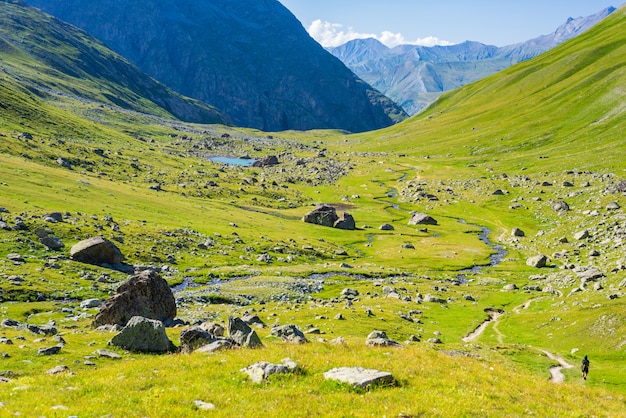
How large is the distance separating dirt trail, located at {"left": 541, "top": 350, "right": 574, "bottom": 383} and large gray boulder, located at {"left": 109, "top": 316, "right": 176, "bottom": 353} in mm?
30869

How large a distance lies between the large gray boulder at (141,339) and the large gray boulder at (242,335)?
4.44 m

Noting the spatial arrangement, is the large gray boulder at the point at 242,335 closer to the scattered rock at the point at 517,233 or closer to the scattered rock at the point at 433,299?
the scattered rock at the point at 433,299

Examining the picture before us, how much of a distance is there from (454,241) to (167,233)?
7429 cm

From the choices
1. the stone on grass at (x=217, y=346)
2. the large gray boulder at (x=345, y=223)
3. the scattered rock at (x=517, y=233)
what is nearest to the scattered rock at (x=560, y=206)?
the scattered rock at (x=517, y=233)

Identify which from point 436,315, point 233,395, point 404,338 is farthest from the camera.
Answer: point 436,315

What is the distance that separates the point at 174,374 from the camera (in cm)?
2248

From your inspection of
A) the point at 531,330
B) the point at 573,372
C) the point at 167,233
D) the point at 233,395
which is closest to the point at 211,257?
the point at 167,233

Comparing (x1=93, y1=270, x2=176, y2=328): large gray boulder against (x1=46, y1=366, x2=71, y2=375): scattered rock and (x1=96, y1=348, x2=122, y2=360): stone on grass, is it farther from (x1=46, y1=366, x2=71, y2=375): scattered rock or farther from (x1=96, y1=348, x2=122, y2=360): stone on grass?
(x1=46, y1=366, x2=71, y2=375): scattered rock

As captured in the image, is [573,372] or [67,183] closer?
[573,372]

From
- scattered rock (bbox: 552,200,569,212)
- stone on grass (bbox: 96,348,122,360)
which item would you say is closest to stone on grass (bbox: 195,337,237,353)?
stone on grass (bbox: 96,348,122,360)

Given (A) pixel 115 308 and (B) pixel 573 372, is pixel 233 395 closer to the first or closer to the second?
(A) pixel 115 308

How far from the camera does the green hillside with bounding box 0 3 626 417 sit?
829 inches

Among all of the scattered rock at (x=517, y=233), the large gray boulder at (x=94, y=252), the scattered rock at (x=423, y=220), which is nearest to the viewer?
the large gray boulder at (x=94, y=252)

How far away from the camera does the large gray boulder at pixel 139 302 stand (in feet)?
145
